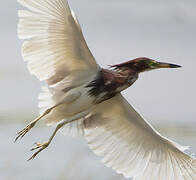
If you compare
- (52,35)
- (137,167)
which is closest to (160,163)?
(137,167)

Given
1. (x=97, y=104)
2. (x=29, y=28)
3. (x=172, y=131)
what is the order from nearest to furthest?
(x=29, y=28) → (x=97, y=104) → (x=172, y=131)

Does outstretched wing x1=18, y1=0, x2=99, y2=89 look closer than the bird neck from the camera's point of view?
Yes

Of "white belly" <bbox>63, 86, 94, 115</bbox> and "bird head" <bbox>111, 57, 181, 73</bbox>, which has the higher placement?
"bird head" <bbox>111, 57, 181, 73</bbox>

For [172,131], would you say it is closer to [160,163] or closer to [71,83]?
[160,163]

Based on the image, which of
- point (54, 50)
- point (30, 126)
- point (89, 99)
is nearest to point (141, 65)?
point (89, 99)

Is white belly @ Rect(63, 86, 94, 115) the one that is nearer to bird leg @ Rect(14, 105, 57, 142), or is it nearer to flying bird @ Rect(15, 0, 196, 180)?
flying bird @ Rect(15, 0, 196, 180)

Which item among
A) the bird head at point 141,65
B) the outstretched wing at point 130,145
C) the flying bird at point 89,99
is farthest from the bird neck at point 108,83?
the outstretched wing at point 130,145

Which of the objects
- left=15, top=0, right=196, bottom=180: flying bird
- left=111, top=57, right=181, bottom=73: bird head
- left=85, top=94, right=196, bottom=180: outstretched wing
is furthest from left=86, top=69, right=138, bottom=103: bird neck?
left=85, top=94, right=196, bottom=180: outstretched wing

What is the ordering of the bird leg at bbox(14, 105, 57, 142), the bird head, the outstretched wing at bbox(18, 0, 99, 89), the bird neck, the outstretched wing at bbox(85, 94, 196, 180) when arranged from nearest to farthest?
the outstretched wing at bbox(18, 0, 99, 89) → the bird leg at bbox(14, 105, 57, 142) → the bird neck → the bird head → the outstretched wing at bbox(85, 94, 196, 180)
